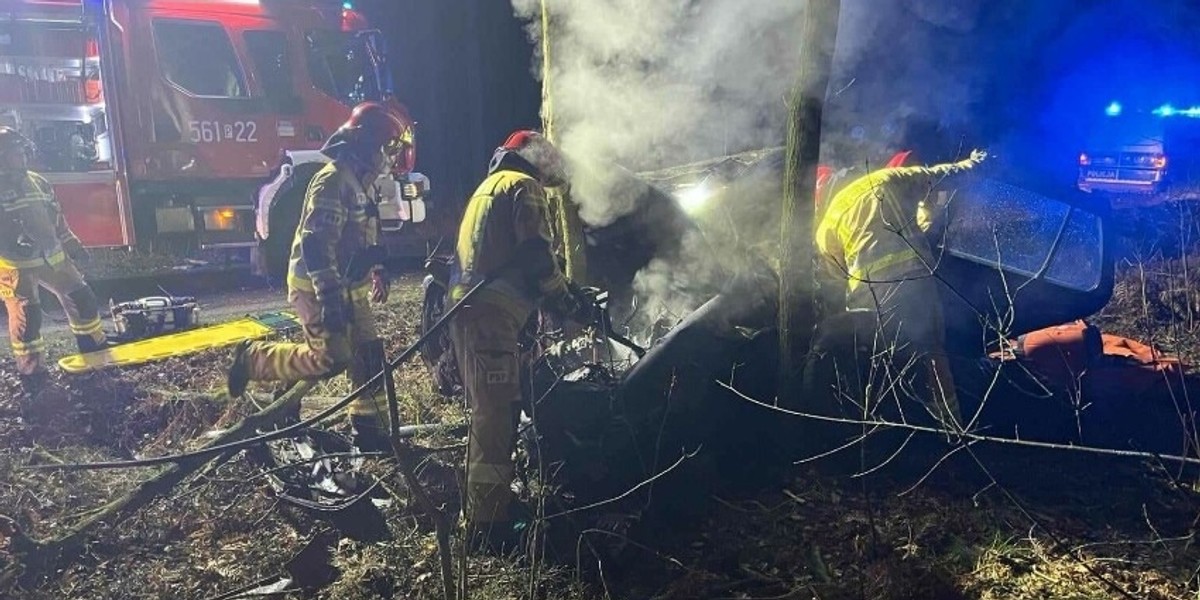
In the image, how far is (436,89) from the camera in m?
11.0

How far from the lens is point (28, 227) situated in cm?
611

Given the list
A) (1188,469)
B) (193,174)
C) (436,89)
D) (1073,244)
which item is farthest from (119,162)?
(1188,469)

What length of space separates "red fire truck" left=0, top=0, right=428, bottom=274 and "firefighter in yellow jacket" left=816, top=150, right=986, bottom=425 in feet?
21.5

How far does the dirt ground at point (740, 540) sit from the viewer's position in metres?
3.32

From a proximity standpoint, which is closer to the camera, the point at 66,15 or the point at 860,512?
the point at 860,512

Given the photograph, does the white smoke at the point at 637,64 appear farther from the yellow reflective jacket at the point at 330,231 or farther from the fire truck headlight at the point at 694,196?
the yellow reflective jacket at the point at 330,231

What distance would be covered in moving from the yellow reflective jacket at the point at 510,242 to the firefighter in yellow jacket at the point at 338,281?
1196 millimetres

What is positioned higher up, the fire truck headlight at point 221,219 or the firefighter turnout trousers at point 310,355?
the fire truck headlight at point 221,219

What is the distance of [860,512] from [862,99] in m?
4.93

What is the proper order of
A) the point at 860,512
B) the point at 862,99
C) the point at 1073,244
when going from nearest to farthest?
the point at 860,512 → the point at 1073,244 → the point at 862,99

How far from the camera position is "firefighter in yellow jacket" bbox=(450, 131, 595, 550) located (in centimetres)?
389

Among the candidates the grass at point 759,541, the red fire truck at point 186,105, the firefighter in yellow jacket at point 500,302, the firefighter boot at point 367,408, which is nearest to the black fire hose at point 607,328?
the firefighter in yellow jacket at point 500,302

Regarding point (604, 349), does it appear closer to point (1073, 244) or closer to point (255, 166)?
point (1073, 244)

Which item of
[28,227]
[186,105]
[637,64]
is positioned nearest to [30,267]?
[28,227]
